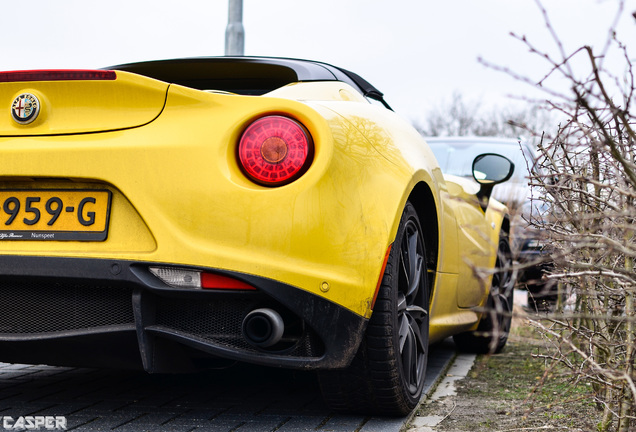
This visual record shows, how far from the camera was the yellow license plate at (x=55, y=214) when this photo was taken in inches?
103

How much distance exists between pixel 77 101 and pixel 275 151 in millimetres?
724

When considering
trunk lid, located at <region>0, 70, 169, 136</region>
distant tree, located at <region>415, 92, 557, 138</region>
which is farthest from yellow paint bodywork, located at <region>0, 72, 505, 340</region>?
distant tree, located at <region>415, 92, 557, 138</region>

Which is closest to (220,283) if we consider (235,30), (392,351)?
(392,351)

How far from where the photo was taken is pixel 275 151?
2.59 metres

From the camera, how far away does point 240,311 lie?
102 inches

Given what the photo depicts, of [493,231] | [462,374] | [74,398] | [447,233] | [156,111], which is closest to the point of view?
[156,111]

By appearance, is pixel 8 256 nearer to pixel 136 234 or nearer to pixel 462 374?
pixel 136 234

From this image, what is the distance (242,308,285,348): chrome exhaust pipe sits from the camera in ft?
8.28

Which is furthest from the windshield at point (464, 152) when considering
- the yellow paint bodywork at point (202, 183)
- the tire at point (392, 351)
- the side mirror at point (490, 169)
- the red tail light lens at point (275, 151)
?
the red tail light lens at point (275, 151)

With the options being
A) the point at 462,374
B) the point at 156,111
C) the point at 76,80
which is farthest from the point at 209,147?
the point at 462,374

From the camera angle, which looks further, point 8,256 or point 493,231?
point 493,231

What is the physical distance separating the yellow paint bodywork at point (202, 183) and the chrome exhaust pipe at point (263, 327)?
120 millimetres

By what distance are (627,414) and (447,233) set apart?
4.80 ft

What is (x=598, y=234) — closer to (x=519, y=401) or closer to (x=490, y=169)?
(x=519, y=401)
